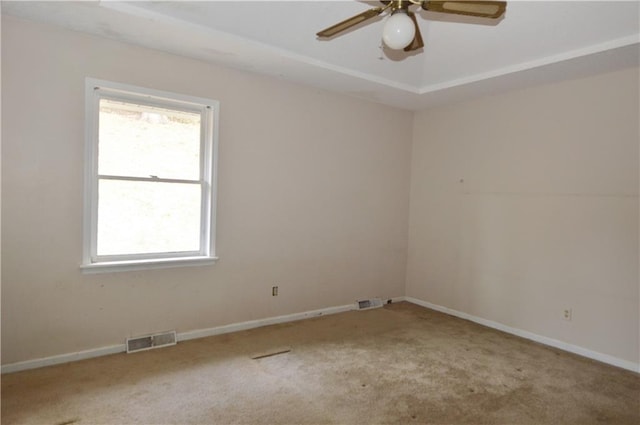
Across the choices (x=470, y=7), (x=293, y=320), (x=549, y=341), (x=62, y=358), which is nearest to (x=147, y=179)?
(x=62, y=358)

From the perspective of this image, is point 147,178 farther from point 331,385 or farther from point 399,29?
point 399,29

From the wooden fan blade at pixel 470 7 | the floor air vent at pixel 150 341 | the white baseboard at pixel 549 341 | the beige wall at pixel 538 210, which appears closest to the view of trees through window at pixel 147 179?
the floor air vent at pixel 150 341

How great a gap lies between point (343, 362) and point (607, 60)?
Answer: 3.20m

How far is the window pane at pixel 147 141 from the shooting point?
3.21 meters

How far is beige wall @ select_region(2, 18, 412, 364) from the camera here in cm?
286

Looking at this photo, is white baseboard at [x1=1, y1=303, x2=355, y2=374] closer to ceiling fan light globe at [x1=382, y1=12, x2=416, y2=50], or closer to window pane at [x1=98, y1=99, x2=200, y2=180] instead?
window pane at [x1=98, y1=99, x2=200, y2=180]

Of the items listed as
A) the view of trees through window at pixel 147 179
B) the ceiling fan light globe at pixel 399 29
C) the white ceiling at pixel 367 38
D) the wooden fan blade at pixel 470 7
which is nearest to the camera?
the wooden fan blade at pixel 470 7

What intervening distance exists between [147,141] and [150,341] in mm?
1680

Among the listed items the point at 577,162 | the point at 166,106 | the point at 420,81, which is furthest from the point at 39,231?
the point at 577,162

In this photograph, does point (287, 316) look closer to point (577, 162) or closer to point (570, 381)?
point (570, 381)

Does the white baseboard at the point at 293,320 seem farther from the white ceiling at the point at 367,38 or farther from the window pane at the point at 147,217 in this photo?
the white ceiling at the point at 367,38

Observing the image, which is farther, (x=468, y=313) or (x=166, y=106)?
(x=468, y=313)

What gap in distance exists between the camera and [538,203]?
12.9 feet

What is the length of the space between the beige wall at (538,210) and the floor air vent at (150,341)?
305cm
